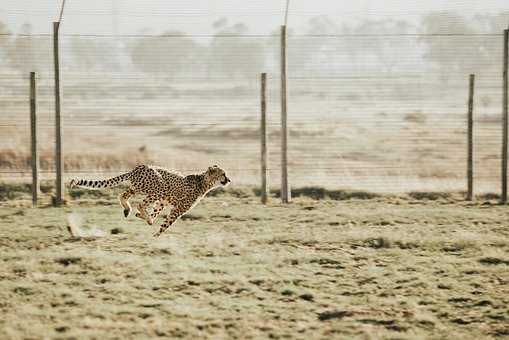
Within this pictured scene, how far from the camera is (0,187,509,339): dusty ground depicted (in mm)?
4281

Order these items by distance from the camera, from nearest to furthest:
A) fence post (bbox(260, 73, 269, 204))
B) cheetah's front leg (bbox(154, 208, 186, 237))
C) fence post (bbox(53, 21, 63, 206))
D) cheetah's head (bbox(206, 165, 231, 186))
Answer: cheetah's head (bbox(206, 165, 231, 186))
cheetah's front leg (bbox(154, 208, 186, 237))
fence post (bbox(53, 21, 63, 206))
fence post (bbox(260, 73, 269, 204))

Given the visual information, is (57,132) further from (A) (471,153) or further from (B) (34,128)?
(A) (471,153)

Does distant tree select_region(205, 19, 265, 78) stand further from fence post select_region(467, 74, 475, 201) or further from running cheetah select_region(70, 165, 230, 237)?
running cheetah select_region(70, 165, 230, 237)

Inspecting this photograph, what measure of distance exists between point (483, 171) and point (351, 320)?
38.3 ft

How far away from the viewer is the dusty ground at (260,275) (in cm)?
428

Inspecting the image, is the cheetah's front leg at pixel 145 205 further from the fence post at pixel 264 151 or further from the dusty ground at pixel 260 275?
the fence post at pixel 264 151

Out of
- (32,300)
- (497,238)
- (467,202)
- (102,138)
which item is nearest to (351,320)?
(32,300)

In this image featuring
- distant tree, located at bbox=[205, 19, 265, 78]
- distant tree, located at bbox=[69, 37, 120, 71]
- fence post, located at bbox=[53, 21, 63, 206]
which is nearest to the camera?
fence post, located at bbox=[53, 21, 63, 206]

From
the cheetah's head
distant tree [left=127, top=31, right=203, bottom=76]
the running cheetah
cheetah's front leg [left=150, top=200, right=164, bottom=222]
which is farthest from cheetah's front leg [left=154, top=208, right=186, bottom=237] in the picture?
distant tree [left=127, top=31, right=203, bottom=76]

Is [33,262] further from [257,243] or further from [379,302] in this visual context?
[379,302]

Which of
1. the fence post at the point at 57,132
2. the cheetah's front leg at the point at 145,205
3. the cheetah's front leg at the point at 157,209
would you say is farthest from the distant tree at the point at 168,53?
the cheetah's front leg at the point at 145,205

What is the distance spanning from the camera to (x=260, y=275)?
5.45 meters

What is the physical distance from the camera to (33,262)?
570 cm

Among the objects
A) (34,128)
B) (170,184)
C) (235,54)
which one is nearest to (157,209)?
(170,184)
